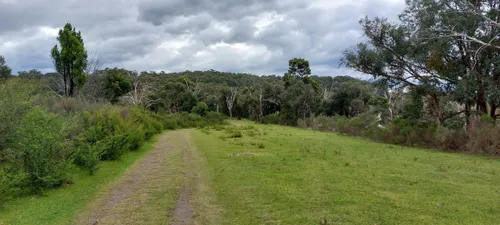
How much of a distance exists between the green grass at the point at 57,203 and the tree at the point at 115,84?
46.4 m

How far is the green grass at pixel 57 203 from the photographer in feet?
27.2

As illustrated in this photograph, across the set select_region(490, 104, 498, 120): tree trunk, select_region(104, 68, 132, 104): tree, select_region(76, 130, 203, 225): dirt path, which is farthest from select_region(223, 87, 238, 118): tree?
select_region(76, 130, 203, 225): dirt path

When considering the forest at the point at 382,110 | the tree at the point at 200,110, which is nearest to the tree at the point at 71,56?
the forest at the point at 382,110

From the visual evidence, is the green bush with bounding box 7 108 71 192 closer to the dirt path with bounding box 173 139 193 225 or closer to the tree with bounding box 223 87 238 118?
the dirt path with bounding box 173 139 193 225

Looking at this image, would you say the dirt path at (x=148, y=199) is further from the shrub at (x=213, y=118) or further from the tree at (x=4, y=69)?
the shrub at (x=213, y=118)

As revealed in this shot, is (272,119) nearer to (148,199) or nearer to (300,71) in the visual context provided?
Result: (300,71)

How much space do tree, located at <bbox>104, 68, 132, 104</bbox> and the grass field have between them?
1773 inches

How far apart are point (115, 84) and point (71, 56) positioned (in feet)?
92.2

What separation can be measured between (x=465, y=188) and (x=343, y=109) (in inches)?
2063

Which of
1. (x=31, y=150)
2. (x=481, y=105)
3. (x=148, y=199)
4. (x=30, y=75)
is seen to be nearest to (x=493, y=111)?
(x=481, y=105)

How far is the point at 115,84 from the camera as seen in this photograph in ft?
194

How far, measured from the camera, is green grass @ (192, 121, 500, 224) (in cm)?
770

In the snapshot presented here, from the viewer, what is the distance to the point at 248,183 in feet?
37.3

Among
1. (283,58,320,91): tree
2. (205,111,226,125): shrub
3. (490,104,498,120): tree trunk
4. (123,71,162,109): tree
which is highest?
(283,58,320,91): tree
